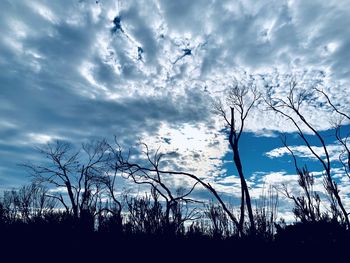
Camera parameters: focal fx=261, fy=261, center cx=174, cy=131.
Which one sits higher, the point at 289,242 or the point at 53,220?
the point at 53,220

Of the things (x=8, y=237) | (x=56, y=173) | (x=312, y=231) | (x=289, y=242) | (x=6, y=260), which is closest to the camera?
(x=6, y=260)

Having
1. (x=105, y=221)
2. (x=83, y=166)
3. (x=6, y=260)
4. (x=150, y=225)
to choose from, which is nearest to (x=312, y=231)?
(x=150, y=225)

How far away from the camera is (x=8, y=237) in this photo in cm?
995

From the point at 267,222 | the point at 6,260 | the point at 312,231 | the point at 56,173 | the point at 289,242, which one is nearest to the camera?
the point at 6,260

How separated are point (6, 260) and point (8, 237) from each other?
1.69m

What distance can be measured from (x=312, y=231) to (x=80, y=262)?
1138 centimetres

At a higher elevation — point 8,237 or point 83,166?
point 83,166

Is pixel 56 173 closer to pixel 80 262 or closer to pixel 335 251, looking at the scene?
pixel 80 262

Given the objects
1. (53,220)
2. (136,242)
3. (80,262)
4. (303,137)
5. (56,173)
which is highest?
(303,137)

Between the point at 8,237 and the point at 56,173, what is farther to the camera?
the point at 56,173

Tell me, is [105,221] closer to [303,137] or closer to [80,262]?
[80,262]

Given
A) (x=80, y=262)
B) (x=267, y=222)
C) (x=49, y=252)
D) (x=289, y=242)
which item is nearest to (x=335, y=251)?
(x=289, y=242)

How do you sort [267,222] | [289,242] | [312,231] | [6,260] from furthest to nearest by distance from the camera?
[312,231] < [267,222] < [289,242] < [6,260]

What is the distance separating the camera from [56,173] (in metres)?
27.3
